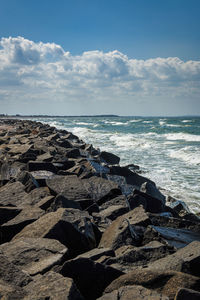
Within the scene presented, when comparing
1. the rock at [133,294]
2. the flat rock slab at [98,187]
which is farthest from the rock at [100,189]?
the rock at [133,294]

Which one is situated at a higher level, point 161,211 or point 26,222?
point 26,222

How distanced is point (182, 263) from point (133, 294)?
0.58m

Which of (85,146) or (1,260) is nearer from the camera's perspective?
(1,260)

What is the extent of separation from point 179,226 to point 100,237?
44.3 inches

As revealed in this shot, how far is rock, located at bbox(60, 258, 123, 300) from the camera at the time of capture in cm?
213

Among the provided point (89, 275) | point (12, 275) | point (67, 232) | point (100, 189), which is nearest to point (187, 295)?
point (89, 275)

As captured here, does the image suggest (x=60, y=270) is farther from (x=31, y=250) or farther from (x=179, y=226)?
(x=179, y=226)

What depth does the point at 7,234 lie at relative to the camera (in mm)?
3180

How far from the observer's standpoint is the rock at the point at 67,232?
2816mm

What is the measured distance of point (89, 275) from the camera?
214 cm

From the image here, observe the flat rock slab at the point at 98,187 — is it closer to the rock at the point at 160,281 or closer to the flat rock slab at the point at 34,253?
the flat rock slab at the point at 34,253

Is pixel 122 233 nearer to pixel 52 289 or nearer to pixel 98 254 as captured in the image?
pixel 98 254

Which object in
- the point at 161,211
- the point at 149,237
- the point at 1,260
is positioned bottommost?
the point at 161,211

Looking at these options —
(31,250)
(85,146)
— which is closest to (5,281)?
(31,250)
